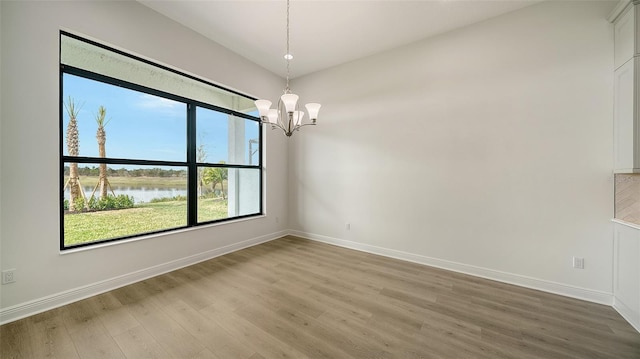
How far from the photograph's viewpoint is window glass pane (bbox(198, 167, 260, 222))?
3.66 m

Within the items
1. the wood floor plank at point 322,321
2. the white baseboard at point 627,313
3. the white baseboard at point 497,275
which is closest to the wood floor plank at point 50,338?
the wood floor plank at point 322,321

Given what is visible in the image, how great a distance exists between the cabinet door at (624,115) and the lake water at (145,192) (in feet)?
17.0

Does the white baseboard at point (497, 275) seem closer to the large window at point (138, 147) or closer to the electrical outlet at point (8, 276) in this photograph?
the large window at point (138, 147)

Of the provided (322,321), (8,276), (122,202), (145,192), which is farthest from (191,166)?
(322,321)

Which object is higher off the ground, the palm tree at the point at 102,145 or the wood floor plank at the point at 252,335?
the palm tree at the point at 102,145

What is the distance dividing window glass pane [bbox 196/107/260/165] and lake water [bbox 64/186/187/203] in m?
0.58

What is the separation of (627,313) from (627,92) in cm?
209

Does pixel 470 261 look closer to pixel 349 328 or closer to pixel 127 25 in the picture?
pixel 349 328

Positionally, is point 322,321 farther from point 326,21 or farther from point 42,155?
point 326,21

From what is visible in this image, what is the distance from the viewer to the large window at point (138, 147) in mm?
2445

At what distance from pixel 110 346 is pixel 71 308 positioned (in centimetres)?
96

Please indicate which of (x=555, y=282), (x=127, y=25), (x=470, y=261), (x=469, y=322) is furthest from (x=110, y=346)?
(x=555, y=282)

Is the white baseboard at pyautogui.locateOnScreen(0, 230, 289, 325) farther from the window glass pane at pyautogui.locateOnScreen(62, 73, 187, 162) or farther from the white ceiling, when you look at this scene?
the white ceiling

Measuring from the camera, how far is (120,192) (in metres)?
2.81
